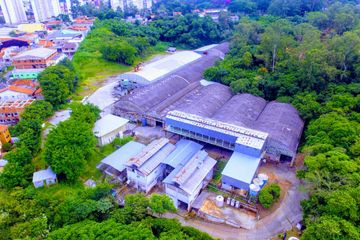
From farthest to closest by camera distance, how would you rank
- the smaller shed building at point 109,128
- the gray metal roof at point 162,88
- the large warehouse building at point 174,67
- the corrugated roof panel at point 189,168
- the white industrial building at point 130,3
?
the white industrial building at point 130,3 < the large warehouse building at point 174,67 < the gray metal roof at point 162,88 < the smaller shed building at point 109,128 < the corrugated roof panel at point 189,168

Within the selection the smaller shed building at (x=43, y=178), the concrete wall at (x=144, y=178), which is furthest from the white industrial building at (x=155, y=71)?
the smaller shed building at (x=43, y=178)

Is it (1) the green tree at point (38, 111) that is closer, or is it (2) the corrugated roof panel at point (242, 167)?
(2) the corrugated roof panel at point (242, 167)

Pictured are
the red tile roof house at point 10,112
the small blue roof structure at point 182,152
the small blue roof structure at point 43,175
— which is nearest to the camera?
the small blue roof structure at point 43,175

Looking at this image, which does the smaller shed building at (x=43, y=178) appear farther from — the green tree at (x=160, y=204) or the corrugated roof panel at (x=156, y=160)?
the green tree at (x=160, y=204)

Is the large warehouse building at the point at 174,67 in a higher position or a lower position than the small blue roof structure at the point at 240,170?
higher

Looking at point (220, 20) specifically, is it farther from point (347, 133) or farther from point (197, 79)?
point (347, 133)

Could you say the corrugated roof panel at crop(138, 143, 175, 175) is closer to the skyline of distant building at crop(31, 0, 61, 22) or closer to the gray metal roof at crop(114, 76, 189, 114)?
the gray metal roof at crop(114, 76, 189, 114)

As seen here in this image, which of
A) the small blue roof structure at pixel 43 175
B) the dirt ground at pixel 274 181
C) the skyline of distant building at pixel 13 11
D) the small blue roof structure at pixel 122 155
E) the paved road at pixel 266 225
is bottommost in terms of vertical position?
the paved road at pixel 266 225
